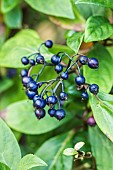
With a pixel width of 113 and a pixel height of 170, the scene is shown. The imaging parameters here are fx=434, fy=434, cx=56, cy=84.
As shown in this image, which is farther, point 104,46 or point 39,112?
point 104,46

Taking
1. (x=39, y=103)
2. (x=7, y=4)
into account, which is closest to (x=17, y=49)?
(x=7, y=4)

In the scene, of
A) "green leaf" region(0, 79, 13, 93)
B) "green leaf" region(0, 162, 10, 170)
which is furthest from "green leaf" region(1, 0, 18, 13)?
"green leaf" region(0, 162, 10, 170)

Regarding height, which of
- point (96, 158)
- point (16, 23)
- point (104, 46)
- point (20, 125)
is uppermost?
point (16, 23)

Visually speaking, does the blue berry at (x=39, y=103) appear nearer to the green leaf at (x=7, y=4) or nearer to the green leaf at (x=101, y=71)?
the green leaf at (x=101, y=71)

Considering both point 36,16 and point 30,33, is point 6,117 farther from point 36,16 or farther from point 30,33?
point 36,16

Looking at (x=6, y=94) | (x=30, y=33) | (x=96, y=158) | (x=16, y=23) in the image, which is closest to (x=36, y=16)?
(x=16, y=23)

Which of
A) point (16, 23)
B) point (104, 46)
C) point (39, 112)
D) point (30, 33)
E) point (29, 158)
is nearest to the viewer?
point (29, 158)

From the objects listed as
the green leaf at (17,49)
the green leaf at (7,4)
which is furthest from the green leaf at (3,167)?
the green leaf at (7,4)

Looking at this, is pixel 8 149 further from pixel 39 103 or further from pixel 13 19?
pixel 13 19
